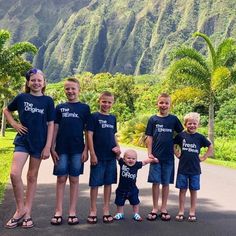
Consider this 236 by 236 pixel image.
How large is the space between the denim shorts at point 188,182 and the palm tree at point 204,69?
13.3m

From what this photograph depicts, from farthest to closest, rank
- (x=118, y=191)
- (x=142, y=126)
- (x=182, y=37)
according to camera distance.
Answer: (x=182, y=37), (x=142, y=126), (x=118, y=191)

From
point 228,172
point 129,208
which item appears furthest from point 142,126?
point 129,208

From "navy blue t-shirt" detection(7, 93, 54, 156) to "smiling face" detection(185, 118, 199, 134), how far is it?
202 centimetres

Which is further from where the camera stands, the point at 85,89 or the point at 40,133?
the point at 85,89

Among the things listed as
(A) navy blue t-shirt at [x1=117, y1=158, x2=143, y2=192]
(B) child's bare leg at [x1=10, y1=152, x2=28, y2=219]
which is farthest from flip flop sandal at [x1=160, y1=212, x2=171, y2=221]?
(B) child's bare leg at [x1=10, y1=152, x2=28, y2=219]

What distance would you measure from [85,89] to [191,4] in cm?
13647

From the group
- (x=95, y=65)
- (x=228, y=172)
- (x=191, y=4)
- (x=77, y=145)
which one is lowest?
(x=228, y=172)

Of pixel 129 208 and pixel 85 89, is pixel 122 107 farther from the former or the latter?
pixel 129 208

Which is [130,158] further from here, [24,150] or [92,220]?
[24,150]

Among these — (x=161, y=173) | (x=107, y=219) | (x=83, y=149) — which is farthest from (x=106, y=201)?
(x=161, y=173)

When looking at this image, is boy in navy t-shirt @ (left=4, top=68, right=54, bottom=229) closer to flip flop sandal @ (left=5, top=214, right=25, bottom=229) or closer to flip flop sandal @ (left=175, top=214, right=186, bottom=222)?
flip flop sandal @ (left=5, top=214, right=25, bottom=229)

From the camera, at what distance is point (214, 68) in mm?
19719

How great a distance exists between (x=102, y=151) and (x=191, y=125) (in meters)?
1.37

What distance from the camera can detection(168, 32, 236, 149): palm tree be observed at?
63.0 feet
